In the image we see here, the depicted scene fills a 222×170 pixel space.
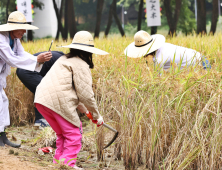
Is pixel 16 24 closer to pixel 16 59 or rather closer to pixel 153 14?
pixel 16 59

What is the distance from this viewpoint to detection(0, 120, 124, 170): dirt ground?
6.26 ft

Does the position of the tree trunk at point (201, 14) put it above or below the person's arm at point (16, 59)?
above

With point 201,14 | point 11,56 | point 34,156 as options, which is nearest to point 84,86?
point 34,156

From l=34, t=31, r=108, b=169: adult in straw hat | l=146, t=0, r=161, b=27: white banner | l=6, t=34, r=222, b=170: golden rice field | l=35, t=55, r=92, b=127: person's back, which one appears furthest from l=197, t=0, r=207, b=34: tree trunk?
l=35, t=55, r=92, b=127: person's back

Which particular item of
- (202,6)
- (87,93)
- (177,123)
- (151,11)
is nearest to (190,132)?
(177,123)

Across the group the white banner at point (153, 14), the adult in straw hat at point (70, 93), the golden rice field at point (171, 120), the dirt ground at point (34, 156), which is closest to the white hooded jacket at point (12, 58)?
the adult in straw hat at point (70, 93)

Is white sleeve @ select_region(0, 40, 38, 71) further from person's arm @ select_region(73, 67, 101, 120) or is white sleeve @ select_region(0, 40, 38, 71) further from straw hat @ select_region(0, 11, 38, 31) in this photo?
person's arm @ select_region(73, 67, 101, 120)

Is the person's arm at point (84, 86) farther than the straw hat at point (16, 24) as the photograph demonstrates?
No

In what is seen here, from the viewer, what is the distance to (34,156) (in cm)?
243

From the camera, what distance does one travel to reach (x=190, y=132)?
81.0 inches

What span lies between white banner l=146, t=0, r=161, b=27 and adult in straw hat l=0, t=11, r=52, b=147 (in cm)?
517

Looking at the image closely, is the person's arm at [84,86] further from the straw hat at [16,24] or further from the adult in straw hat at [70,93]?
the straw hat at [16,24]

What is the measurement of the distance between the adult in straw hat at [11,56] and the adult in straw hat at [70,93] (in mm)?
588

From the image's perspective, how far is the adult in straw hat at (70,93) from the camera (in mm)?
2090
